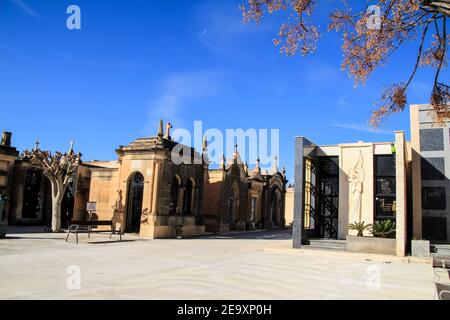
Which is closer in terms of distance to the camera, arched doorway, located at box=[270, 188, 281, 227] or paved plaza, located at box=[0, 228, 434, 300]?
paved plaza, located at box=[0, 228, 434, 300]

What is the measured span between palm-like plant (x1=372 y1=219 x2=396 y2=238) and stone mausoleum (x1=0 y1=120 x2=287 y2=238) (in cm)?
1069

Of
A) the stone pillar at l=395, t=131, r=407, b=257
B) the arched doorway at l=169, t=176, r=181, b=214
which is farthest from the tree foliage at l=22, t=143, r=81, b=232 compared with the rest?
the stone pillar at l=395, t=131, r=407, b=257

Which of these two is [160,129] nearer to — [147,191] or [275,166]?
[147,191]

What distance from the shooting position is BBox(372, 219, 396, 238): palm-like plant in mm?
15391

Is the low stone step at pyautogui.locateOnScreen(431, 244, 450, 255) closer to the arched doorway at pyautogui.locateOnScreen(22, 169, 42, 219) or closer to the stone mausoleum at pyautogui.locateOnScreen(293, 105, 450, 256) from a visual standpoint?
the stone mausoleum at pyautogui.locateOnScreen(293, 105, 450, 256)

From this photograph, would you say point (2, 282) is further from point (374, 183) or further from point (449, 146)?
point (449, 146)

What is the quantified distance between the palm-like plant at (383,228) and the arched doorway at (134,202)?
12.2 meters

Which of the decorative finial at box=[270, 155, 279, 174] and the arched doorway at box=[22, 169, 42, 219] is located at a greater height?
the decorative finial at box=[270, 155, 279, 174]

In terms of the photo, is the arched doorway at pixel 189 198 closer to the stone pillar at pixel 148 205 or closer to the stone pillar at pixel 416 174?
the stone pillar at pixel 148 205

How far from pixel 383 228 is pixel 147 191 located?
11721 mm
